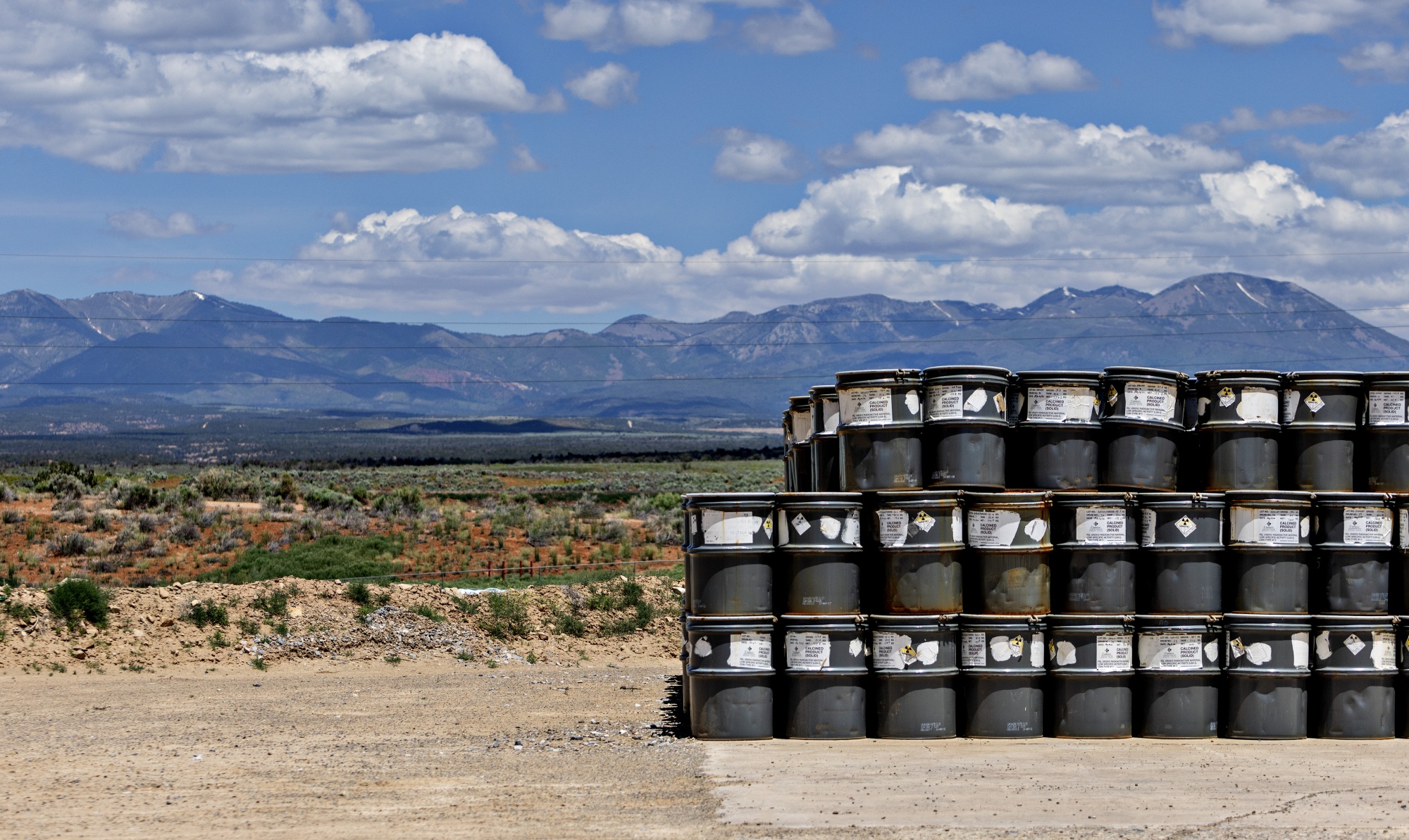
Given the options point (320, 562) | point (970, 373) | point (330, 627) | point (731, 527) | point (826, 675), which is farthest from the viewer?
point (320, 562)

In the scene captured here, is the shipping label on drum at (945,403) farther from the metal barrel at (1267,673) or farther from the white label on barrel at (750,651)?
the metal barrel at (1267,673)

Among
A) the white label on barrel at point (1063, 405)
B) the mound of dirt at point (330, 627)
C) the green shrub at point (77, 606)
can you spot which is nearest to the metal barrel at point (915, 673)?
the white label on barrel at point (1063, 405)

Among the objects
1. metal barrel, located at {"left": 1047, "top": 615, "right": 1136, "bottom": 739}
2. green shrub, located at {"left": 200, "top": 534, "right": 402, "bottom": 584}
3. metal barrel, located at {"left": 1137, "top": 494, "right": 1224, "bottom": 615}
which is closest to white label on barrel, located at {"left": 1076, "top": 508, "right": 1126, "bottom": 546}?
metal barrel, located at {"left": 1137, "top": 494, "right": 1224, "bottom": 615}

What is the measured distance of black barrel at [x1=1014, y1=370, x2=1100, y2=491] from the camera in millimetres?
14367

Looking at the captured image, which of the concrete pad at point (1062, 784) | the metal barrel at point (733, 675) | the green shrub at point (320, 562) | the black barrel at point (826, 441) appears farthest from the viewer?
the green shrub at point (320, 562)

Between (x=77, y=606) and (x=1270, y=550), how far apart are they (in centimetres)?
1604

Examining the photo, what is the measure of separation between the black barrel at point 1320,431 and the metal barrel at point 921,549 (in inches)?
132

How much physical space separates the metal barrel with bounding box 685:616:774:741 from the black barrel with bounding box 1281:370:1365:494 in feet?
17.3

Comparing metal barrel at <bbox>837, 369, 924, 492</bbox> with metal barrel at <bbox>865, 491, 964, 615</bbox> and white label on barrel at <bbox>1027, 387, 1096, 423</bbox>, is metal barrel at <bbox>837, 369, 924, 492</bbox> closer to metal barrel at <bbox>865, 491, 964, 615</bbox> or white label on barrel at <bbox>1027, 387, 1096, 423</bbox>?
metal barrel at <bbox>865, 491, 964, 615</bbox>

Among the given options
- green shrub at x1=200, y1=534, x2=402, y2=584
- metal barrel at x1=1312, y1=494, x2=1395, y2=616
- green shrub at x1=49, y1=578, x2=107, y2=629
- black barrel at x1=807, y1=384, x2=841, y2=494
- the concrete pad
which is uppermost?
black barrel at x1=807, y1=384, x2=841, y2=494

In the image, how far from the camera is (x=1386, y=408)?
14438 millimetres

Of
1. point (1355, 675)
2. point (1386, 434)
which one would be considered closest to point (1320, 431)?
point (1386, 434)

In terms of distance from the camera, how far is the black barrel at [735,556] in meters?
13.9

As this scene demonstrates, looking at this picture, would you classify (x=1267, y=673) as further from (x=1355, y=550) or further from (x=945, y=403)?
(x=945, y=403)
